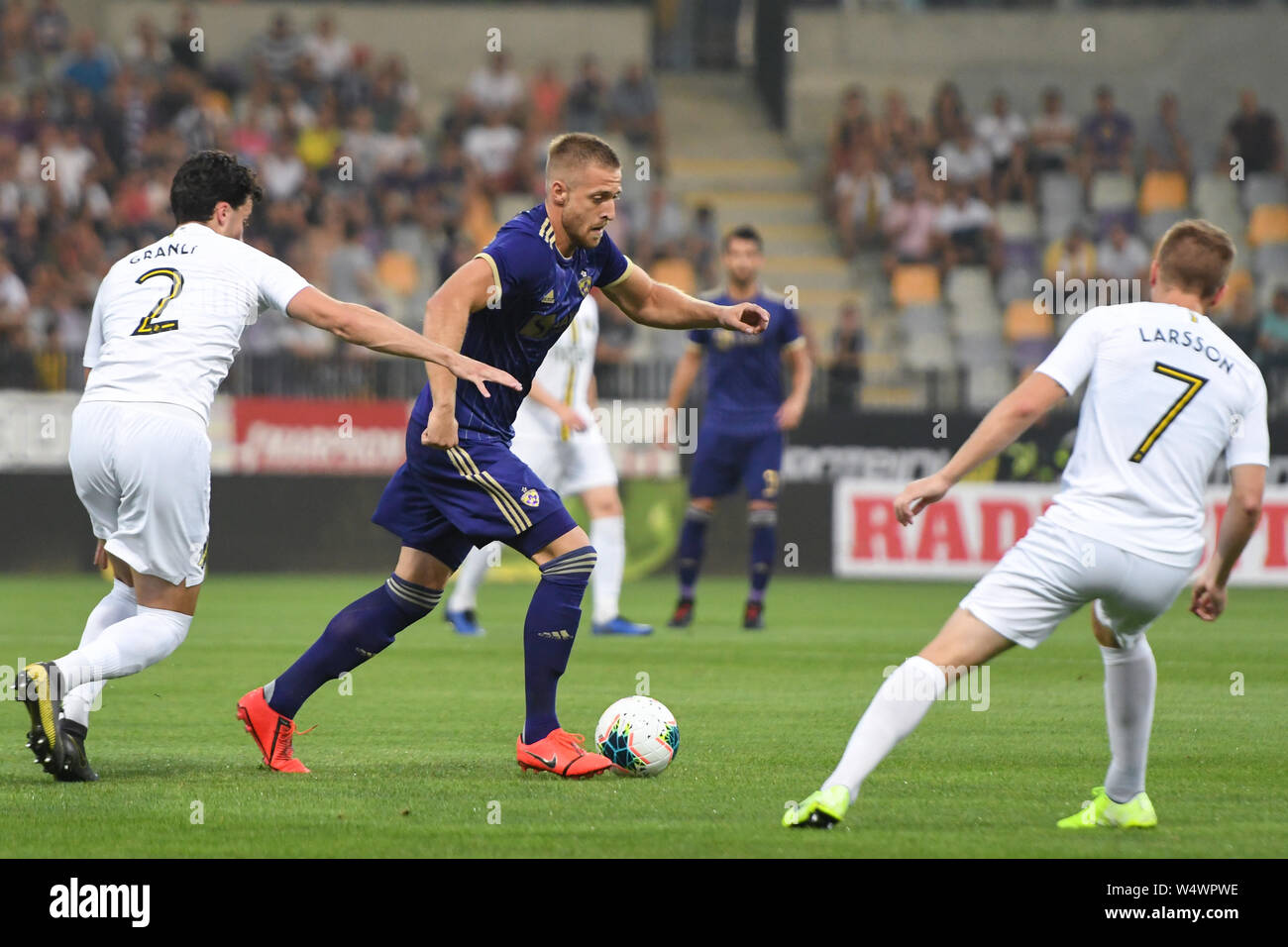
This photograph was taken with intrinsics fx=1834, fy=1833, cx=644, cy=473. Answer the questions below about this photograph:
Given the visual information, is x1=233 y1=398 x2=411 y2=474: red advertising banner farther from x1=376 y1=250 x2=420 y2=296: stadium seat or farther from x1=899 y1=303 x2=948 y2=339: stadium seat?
x1=899 y1=303 x2=948 y2=339: stadium seat

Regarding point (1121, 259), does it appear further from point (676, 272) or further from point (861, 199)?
point (676, 272)

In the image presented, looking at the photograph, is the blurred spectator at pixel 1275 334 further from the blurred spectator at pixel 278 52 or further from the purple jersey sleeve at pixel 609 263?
the purple jersey sleeve at pixel 609 263

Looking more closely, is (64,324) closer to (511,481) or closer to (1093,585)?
(511,481)

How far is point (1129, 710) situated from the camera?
570 centimetres

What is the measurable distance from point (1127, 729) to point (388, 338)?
2693 mm

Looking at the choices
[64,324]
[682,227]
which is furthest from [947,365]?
[64,324]

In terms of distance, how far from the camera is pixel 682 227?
23.5m

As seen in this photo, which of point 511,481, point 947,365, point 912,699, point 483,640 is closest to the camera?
point 912,699

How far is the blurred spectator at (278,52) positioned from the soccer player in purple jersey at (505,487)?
60.7ft

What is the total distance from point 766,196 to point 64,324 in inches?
414

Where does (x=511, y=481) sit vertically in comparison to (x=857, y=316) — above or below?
below

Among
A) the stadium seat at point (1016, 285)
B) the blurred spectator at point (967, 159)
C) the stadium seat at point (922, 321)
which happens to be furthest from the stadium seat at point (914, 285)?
the blurred spectator at point (967, 159)

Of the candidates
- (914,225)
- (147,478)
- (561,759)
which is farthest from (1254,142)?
(147,478)
